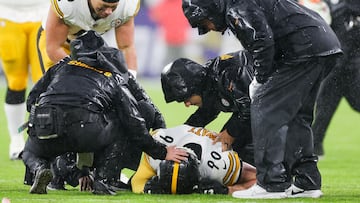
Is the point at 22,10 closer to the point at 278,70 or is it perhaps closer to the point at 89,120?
the point at 89,120

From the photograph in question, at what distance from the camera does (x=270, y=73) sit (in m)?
6.26

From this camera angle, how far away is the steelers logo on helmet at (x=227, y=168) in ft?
21.4

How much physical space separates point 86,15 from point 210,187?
1829 mm

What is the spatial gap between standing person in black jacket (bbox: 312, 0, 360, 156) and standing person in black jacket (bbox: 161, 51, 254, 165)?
9.12 feet

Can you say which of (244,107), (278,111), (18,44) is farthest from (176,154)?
(18,44)

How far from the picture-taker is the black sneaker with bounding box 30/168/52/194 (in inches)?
241

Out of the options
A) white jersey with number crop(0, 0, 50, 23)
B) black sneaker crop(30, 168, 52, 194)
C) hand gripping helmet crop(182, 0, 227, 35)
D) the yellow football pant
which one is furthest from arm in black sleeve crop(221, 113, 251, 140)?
white jersey with number crop(0, 0, 50, 23)

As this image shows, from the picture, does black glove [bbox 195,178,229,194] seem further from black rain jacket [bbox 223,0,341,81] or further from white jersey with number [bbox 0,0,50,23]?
white jersey with number [bbox 0,0,50,23]

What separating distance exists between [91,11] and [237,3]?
5.90 ft

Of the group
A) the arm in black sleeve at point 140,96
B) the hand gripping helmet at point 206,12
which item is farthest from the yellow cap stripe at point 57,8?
the hand gripping helmet at point 206,12

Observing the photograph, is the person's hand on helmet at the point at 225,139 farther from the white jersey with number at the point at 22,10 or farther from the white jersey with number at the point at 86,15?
the white jersey with number at the point at 22,10

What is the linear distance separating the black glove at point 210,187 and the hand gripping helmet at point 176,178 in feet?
0.29

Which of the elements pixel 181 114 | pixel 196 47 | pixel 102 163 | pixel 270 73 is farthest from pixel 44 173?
pixel 196 47

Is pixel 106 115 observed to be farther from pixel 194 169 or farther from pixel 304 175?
pixel 304 175
